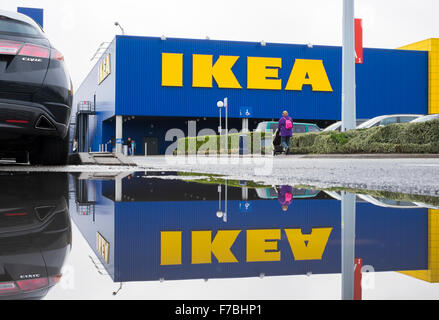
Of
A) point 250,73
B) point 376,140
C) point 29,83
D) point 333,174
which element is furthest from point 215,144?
point 29,83

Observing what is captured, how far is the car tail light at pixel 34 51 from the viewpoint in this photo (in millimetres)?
4543

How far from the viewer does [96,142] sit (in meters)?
49.8

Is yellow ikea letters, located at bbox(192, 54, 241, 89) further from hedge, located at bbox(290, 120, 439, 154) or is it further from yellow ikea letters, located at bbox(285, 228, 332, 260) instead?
yellow ikea letters, located at bbox(285, 228, 332, 260)

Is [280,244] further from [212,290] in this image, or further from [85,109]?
[85,109]

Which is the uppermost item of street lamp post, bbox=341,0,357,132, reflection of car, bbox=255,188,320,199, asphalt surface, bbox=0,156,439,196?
street lamp post, bbox=341,0,357,132

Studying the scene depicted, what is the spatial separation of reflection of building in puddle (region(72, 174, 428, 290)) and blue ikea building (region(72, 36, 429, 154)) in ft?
112

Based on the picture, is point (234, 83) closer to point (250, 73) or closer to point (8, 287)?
point (250, 73)

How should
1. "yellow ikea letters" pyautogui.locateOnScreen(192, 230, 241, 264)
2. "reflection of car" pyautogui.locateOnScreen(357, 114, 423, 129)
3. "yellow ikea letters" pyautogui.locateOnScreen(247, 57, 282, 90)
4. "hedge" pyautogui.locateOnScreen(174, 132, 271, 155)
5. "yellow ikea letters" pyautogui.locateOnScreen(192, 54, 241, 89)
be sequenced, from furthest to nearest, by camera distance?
"yellow ikea letters" pyautogui.locateOnScreen(247, 57, 282, 90)
"yellow ikea letters" pyautogui.locateOnScreen(192, 54, 241, 89)
"hedge" pyautogui.locateOnScreen(174, 132, 271, 155)
"reflection of car" pyautogui.locateOnScreen(357, 114, 423, 129)
"yellow ikea letters" pyautogui.locateOnScreen(192, 230, 241, 264)

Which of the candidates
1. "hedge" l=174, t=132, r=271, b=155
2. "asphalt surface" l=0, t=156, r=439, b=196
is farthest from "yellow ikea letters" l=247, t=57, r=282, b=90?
"asphalt surface" l=0, t=156, r=439, b=196

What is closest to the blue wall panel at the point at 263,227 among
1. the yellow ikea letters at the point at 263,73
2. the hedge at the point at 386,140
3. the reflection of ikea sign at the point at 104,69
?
the hedge at the point at 386,140

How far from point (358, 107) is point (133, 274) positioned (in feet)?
134

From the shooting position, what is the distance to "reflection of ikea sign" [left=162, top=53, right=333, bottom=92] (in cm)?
3650
